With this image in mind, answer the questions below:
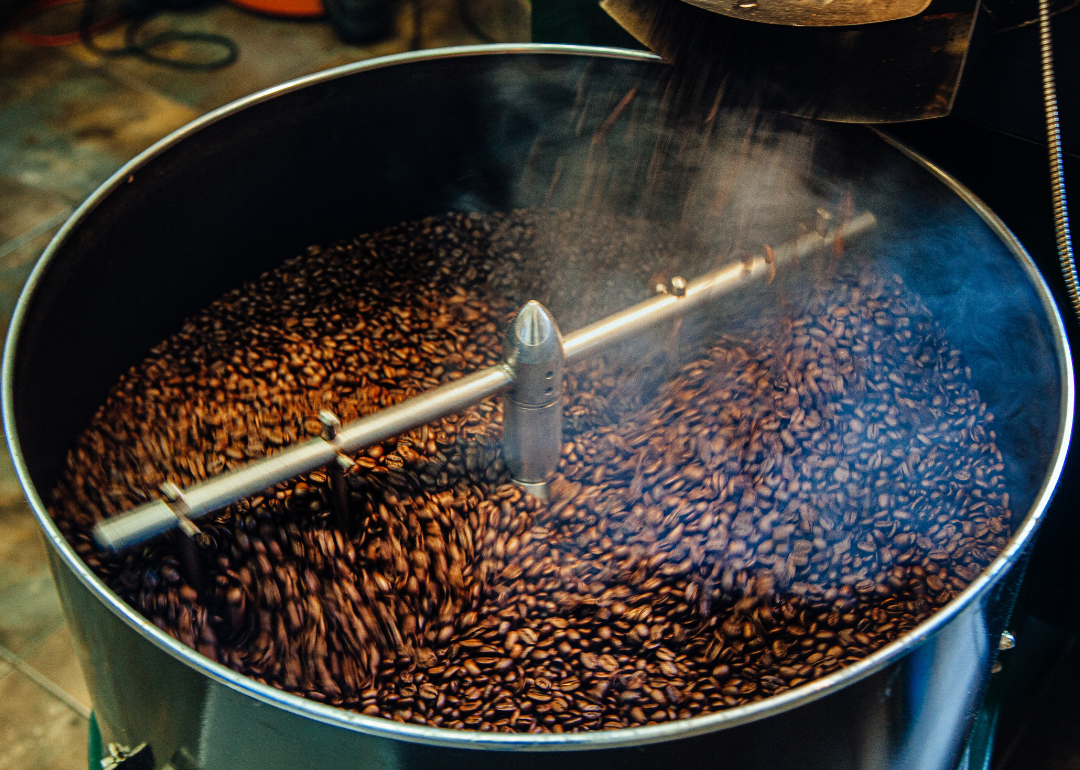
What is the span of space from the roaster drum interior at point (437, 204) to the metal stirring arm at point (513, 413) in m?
0.22

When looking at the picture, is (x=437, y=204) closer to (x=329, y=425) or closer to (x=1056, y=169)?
(x=329, y=425)

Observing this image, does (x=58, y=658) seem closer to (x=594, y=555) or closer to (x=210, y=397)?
(x=210, y=397)

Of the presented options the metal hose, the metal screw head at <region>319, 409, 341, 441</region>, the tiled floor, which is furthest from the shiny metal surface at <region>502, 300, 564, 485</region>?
the tiled floor

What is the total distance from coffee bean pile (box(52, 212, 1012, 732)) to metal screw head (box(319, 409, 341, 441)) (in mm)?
171

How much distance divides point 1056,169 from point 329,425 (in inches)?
38.4

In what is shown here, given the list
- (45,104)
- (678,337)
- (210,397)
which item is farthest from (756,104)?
(45,104)

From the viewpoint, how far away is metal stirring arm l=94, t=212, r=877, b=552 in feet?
3.32

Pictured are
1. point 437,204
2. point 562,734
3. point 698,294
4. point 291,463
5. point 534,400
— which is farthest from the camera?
point 437,204

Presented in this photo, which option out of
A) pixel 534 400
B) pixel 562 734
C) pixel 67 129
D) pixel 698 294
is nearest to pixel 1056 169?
pixel 698 294

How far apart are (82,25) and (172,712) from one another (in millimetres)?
3543

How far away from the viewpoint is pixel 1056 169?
3.81 feet

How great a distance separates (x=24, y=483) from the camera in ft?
2.95

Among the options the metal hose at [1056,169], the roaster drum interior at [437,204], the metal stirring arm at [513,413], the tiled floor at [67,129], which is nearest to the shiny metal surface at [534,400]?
the metal stirring arm at [513,413]

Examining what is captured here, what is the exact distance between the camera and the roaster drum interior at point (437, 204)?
1.22 metres
